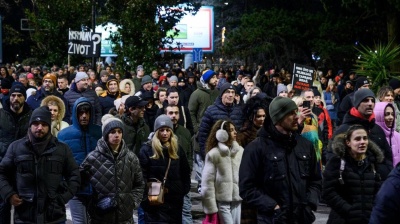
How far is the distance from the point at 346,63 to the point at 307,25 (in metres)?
3.35

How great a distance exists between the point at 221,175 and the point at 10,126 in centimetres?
265

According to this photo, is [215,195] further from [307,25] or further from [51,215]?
[307,25]

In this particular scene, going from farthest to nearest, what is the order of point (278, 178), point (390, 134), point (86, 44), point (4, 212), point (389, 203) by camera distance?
point (86, 44), point (390, 134), point (4, 212), point (278, 178), point (389, 203)

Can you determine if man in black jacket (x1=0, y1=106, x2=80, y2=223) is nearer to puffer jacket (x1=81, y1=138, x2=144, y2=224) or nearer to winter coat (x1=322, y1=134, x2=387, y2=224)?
puffer jacket (x1=81, y1=138, x2=144, y2=224)

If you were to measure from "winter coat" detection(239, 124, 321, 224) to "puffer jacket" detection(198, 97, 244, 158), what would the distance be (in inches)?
183

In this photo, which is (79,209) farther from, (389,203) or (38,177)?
(389,203)

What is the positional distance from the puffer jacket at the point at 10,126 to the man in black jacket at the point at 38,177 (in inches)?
84.4

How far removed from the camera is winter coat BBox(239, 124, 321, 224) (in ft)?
23.2

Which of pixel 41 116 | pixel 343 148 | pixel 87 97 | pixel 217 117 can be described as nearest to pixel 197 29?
pixel 87 97

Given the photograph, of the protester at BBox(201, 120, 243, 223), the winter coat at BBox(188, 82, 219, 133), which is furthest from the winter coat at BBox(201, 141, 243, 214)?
the winter coat at BBox(188, 82, 219, 133)

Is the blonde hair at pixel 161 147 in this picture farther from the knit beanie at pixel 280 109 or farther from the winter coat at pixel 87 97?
the winter coat at pixel 87 97

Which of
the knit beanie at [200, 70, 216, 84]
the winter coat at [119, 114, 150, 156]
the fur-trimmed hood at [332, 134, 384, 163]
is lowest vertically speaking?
the winter coat at [119, 114, 150, 156]

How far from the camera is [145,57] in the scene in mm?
26109

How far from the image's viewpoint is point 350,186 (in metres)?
7.64
